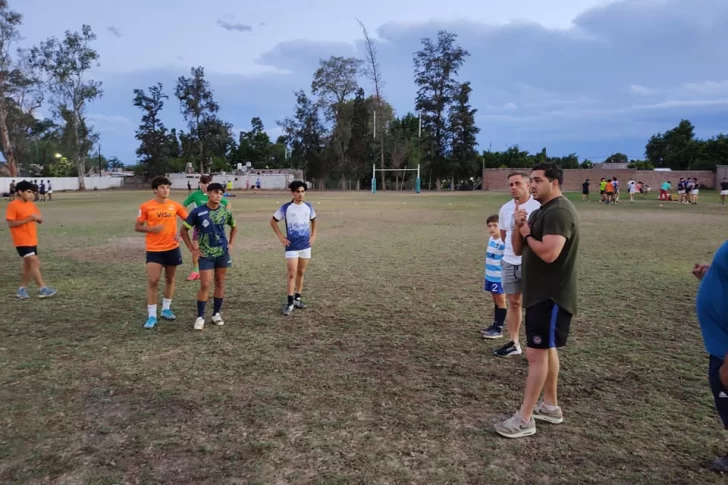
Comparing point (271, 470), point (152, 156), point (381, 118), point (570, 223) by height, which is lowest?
point (271, 470)

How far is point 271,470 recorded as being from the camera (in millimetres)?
3195

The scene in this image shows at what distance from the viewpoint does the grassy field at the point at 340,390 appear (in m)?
3.25

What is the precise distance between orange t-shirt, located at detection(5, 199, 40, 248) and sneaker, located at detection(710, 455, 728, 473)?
8769 mm

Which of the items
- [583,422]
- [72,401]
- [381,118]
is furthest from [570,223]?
[381,118]

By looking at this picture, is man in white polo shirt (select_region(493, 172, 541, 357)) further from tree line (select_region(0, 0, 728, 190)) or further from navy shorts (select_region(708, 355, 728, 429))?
tree line (select_region(0, 0, 728, 190))

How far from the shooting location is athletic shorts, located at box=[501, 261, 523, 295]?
16.3 feet

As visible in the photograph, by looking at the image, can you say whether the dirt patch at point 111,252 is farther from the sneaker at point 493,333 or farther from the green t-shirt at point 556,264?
the green t-shirt at point 556,264

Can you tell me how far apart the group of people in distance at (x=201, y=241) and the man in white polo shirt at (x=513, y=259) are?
3001mm

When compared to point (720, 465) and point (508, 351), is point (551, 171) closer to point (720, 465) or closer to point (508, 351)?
point (720, 465)

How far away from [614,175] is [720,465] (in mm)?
57900

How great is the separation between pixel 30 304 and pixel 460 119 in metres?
59.8

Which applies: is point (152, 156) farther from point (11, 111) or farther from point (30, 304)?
point (30, 304)

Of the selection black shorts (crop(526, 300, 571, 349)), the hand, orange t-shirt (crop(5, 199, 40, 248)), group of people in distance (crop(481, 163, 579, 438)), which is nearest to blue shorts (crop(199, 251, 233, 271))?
orange t-shirt (crop(5, 199, 40, 248))

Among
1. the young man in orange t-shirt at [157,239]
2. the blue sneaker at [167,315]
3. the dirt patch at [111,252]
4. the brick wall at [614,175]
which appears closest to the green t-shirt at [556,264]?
the young man in orange t-shirt at [157,239]
